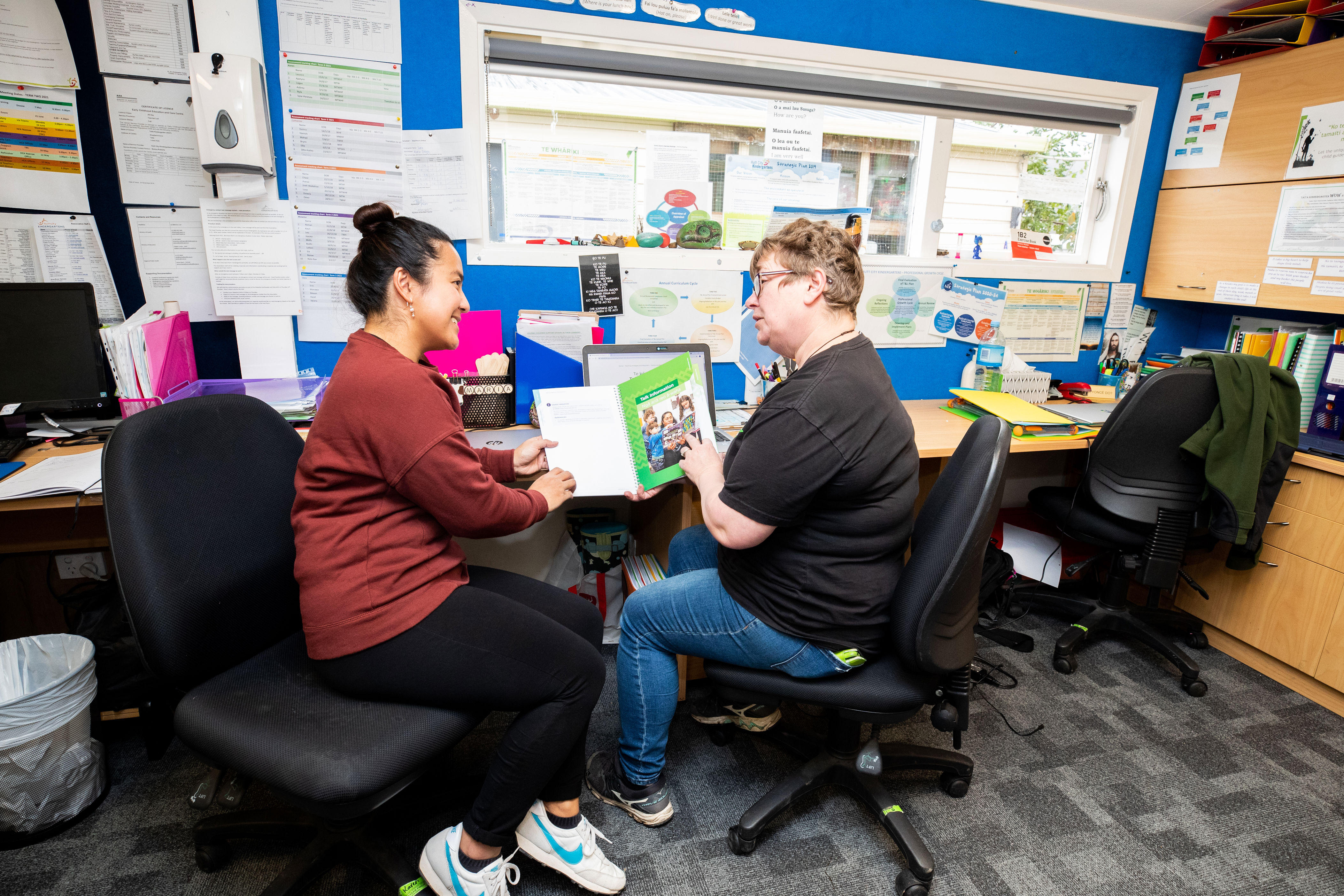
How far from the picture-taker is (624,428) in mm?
1833

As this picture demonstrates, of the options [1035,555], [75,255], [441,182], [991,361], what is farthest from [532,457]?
[1035,555]

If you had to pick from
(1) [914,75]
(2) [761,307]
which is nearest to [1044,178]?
(1) [914,75]

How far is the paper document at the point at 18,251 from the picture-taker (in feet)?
6.22

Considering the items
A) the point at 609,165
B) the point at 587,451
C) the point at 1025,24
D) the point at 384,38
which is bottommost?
the point at 587,451

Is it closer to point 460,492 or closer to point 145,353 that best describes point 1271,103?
point 460,492

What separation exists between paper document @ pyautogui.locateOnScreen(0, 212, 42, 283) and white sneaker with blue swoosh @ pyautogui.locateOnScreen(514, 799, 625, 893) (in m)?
1.95

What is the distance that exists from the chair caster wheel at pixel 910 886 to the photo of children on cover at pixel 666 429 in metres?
1.05

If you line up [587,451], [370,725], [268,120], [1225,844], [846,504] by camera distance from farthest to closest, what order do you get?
1. [268,120]
2. [587,451]
3. [1225,844]
4. [846,504]
5. [370,725]

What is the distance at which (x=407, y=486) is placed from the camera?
1.19 metres

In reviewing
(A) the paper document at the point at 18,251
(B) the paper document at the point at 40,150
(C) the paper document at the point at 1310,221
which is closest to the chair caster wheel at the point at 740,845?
(A) the paper document at the point at 18,251

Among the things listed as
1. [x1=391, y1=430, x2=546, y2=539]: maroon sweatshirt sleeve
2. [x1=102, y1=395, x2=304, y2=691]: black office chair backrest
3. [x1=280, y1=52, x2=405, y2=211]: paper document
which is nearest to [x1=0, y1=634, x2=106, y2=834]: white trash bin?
[x1=102, y1=395, x2=304, y2=691]: black office chair backrest

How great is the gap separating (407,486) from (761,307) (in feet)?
2.62

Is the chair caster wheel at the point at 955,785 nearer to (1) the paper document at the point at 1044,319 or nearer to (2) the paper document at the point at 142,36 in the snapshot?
(1) the paper document at the point at 1044,319

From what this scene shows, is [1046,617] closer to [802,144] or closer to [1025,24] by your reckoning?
[802,144]
